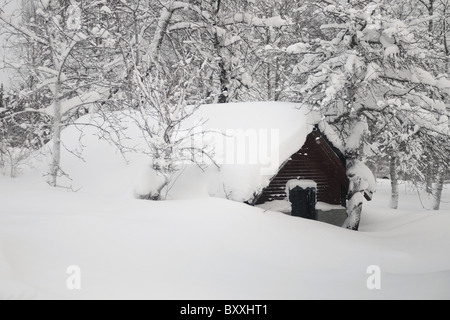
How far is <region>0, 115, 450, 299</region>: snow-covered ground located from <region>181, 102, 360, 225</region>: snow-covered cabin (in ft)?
2.95

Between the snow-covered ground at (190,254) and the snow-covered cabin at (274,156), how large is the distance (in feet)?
2.95

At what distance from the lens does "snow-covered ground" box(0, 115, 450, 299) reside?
416 cm

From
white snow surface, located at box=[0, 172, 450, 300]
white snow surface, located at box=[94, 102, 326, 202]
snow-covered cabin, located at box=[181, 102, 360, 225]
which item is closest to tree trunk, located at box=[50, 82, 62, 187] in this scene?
white snow surface, located at box=[94, 102, 326, 202]

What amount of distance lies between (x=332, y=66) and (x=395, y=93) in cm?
190

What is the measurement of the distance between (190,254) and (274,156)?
3.87 m

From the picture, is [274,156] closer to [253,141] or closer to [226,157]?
[253,141]

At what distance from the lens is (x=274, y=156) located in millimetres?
8547

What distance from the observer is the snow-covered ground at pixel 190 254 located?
4156 millimetres

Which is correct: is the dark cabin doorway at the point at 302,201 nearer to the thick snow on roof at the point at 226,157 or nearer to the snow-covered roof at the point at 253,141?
the snow-covered roof at the point at 253,141

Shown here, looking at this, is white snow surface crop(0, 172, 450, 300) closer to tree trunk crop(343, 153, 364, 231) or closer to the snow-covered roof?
the snow-covered roof

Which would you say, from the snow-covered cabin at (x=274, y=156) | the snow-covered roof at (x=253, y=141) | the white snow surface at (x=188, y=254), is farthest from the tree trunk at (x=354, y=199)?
the white snow surface at (x=188, y=254)

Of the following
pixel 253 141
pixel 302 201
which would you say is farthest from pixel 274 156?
pixel 302 201
